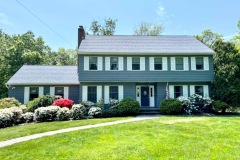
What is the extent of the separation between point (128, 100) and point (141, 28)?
2173cm

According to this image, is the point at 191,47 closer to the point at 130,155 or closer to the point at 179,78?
the point at 179,78

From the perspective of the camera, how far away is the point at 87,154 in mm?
6211

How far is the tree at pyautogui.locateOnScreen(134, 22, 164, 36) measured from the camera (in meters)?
35.3

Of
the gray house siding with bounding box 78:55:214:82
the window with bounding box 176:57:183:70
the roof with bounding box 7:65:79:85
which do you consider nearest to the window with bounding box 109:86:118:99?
the gray house siding with bounding box 78:55:214:82

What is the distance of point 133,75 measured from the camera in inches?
712

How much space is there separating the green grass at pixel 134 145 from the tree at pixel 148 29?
91.4 feet

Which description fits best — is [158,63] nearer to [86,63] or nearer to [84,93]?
[86,63]

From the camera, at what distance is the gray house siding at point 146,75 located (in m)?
17.8

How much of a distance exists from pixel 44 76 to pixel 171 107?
1226cm

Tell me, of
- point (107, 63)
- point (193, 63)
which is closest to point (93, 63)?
point (107, 63)

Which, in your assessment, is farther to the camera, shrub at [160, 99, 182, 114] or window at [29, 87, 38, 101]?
window at [29, 87, 38, 101]

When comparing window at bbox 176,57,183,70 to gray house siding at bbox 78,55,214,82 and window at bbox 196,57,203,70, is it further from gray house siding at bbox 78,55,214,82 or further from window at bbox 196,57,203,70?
window at bbox 196,57,203,70

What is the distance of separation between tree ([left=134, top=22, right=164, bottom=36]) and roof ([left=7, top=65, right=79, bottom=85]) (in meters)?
16.4

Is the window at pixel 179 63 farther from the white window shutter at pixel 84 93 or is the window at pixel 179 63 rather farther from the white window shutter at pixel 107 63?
the white window shutter at pixel 84 93
